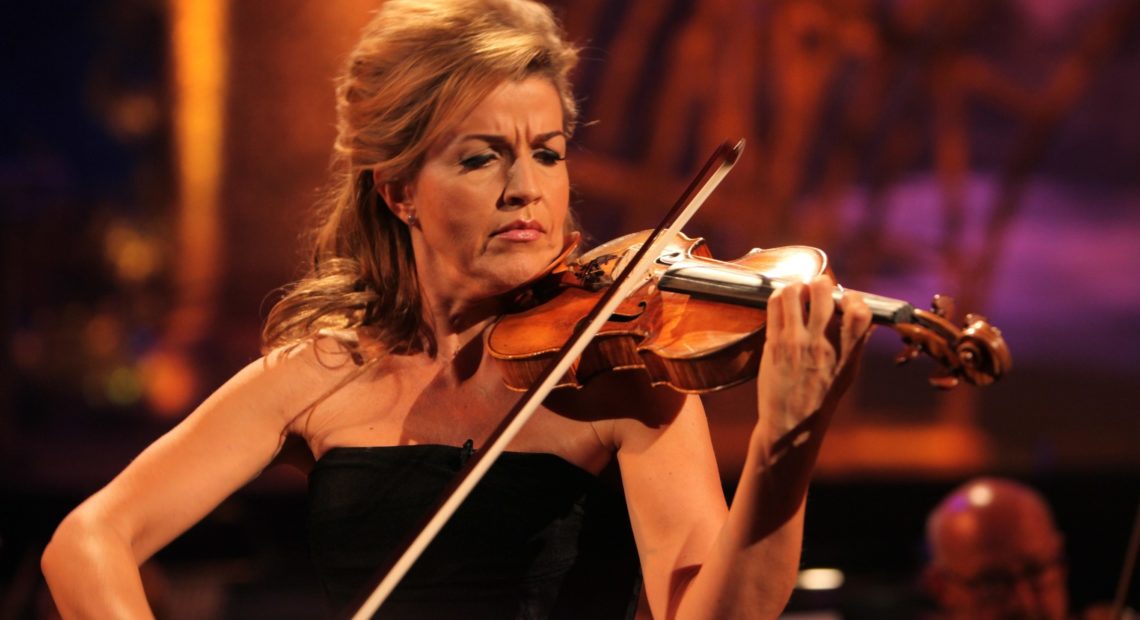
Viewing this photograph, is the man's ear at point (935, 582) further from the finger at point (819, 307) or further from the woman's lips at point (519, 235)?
the finger at point (819, 307)

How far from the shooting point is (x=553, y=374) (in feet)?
4.14

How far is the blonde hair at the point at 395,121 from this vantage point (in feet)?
4.72

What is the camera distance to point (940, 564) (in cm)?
236

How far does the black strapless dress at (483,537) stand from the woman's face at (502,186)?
0.23 m

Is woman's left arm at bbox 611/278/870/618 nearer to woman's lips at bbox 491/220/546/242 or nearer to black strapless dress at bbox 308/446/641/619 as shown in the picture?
black strapless dress at bbox 308/446/641/619

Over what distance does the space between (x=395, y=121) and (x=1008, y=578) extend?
1.48 metres

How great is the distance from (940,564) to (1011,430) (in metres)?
1.77

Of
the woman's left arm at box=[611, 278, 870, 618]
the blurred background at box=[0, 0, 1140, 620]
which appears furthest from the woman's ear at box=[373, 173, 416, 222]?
the blurred background at box=[0, 0, 1140, 620]

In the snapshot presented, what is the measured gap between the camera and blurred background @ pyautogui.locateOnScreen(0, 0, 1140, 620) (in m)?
3.57

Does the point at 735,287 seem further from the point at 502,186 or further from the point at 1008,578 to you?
the point at 1008,578

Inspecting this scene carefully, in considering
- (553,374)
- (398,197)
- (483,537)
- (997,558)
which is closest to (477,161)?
(398,197)

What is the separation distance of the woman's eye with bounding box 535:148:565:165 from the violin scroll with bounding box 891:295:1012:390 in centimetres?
52

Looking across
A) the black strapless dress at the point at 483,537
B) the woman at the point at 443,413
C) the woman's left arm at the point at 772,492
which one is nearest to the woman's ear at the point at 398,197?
the woman at the point at 443,413

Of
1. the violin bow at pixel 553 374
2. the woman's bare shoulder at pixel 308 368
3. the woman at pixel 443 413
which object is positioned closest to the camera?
the violin bow at pixel 553 374
